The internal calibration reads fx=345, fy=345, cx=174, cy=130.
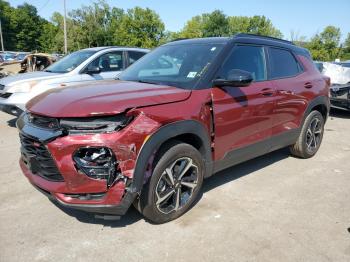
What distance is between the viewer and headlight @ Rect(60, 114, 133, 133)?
288 centimetres

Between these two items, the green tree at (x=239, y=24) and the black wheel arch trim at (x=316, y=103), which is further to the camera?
the green tree at (x=239, y=24)

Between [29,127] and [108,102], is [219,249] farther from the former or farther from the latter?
[29,127]

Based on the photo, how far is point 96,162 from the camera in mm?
2898

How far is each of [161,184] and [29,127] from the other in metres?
1.35

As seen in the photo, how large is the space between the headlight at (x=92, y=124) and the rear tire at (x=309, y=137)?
11.5ft

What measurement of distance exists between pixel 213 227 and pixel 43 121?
1911 mm

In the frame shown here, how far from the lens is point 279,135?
15.8 feet

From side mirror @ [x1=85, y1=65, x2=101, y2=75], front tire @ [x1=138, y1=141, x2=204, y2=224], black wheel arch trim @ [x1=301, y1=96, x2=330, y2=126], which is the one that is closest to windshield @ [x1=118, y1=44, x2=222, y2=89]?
front tire @ [x1=138, y1=141, x2=204, y2=224]

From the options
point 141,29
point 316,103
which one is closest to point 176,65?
point 316,103

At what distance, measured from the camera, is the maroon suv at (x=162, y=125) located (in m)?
2.90

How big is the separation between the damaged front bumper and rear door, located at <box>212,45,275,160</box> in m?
0.99

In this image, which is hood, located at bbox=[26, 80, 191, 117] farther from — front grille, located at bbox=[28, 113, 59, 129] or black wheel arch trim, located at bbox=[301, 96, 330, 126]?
black wheel arch trim, located at bbox=[301, 96, 330, 126]

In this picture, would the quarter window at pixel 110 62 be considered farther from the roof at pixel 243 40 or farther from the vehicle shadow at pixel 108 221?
the vehicle shadow at pixel 108 221

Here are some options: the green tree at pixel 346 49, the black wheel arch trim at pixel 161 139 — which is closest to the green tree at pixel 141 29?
the green tree at pixel 346 49
